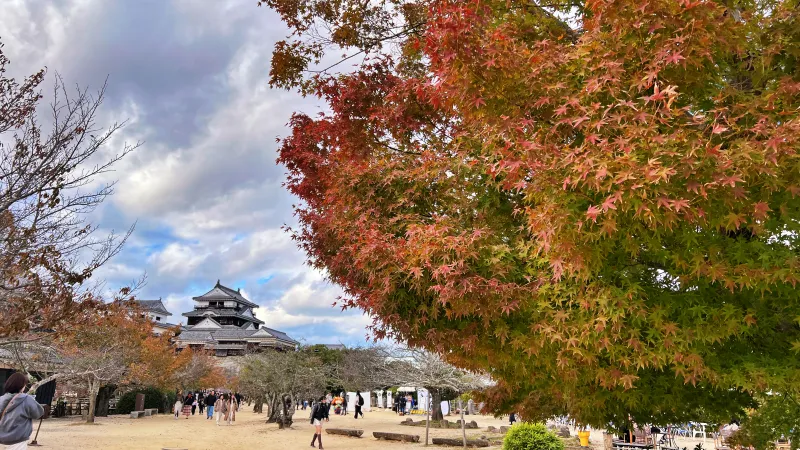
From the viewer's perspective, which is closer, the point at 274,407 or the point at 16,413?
the point at 16,413

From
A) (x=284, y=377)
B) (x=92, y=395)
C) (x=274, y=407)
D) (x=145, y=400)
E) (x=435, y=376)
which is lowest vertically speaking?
(x=145, y=400)

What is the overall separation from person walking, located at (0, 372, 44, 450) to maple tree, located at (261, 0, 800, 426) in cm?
428

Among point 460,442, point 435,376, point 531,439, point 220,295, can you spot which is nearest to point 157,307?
point 220,295

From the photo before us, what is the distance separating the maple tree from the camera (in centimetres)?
360

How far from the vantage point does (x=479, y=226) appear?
5438 mm

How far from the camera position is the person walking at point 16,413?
21.5 ft

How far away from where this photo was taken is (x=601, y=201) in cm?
387

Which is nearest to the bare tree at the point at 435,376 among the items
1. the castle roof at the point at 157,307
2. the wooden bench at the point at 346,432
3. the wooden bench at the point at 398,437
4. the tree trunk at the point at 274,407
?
the wooden bench at the point at 398,437

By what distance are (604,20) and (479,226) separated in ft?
7.27

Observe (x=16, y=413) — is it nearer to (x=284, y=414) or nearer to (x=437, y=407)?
(x=284, y=414)

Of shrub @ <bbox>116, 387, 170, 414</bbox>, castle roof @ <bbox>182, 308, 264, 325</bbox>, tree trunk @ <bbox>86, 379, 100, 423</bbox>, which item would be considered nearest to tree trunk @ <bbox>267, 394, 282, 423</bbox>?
tree trunk @ <bbox>86, 379, 100, 423</bbox>

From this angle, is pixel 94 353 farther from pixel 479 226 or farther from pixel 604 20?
pixel 604 20

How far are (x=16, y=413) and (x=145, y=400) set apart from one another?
37293mm

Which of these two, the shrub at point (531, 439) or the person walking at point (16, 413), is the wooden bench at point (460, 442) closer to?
the shrub at point (531, 439)
